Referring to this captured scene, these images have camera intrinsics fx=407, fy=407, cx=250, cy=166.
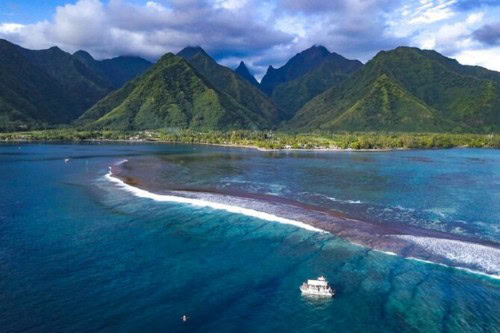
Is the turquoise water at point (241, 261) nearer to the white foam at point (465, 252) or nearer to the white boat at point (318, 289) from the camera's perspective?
the white foam at point (465, 252)

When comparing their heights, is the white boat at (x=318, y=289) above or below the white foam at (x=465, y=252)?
above

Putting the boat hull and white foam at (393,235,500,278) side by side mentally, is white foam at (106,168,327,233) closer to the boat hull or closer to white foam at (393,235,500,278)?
white foam at (393,235,500,278)

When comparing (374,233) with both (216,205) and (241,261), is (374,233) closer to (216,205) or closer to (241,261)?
(241,261)

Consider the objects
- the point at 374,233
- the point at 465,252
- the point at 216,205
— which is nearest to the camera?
the point at 465,252

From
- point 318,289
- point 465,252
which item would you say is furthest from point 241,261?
point 465,252

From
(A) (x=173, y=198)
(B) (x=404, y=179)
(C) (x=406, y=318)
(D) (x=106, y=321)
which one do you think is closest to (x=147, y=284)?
(D) (x=106, y=321)

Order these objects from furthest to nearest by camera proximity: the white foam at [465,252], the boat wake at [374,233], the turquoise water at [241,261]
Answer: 1. the boat wake at [374,233]
2. the white foam at [465,252]
3. the turquoise water at [241,261]

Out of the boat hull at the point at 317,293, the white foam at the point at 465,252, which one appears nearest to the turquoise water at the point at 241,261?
the white foam at the point at 465,252
